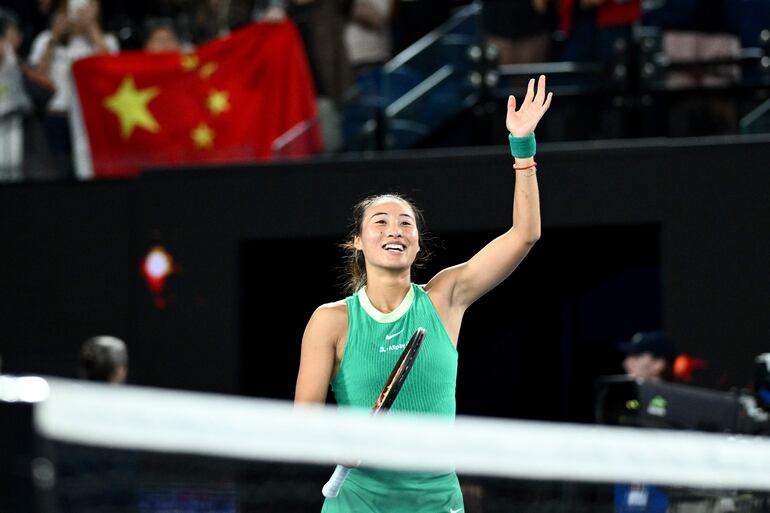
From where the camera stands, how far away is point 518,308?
11148 millimetres

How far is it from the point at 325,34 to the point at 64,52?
2.06m

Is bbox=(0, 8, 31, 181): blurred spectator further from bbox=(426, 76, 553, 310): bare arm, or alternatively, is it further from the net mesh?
the net mesh

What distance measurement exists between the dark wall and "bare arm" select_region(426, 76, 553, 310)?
14.5 ft

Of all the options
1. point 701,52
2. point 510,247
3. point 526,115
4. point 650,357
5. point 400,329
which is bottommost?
point 650,357

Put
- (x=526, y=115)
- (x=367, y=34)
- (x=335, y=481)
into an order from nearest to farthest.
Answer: (x=335, y=481), (x=526, y=115), (x=367, y=34)

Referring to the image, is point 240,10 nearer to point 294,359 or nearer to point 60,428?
point 294,359

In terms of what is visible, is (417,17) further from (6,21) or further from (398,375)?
(398,375)

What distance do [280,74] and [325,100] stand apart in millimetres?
401

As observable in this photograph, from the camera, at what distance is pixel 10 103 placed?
9.88 m

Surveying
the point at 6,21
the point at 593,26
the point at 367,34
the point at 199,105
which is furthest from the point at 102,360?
the point at 6,21

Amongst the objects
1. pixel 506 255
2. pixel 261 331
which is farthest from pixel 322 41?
pixel 506 255

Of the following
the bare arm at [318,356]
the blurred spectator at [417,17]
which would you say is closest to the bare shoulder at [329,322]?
the bare arm at [318,356]

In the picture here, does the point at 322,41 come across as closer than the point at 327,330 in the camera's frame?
No

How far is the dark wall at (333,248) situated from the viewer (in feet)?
28.0
